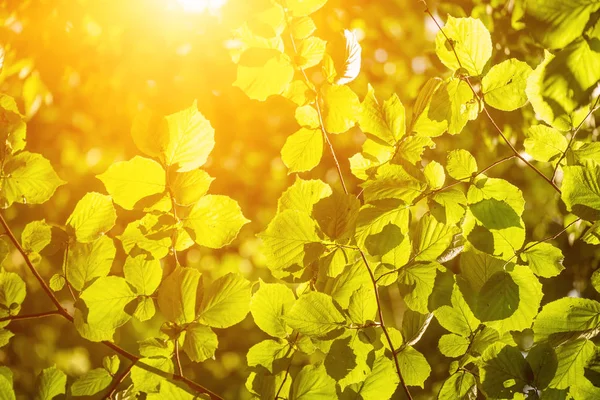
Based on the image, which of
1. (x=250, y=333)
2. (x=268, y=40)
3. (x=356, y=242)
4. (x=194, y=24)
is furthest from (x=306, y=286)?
(x=250, y=333)

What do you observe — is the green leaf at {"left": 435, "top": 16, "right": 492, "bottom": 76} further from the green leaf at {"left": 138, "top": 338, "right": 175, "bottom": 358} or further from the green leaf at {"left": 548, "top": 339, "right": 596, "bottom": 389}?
the green leaf at {"left": 138, "top": 338, "right": 175, "bottom": 358}

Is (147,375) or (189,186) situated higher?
(189,186)

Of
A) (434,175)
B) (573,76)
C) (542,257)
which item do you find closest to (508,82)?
(434,175)

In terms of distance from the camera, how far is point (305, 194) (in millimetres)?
836

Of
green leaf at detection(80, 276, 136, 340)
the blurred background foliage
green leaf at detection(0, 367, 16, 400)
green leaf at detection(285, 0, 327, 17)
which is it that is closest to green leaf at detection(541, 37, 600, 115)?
green leaf at detection(285, 0, 327, 17)

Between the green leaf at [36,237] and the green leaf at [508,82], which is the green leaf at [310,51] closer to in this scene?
the green leaf at [508,82]

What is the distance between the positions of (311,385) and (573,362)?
1.38 feet

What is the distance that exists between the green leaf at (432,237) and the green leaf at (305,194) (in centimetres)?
17

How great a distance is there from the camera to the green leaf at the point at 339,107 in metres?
0.87

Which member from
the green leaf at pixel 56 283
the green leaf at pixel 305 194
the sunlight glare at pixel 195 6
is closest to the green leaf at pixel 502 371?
the green leaf at pixel 305 194

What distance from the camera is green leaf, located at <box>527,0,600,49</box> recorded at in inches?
16.6

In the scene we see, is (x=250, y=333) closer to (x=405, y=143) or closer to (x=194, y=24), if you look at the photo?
(x=194, y=24)

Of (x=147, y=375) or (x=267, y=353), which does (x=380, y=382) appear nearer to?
(x=267, y=353)

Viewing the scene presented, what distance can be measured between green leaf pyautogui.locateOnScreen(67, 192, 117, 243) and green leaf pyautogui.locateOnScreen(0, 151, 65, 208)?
0.07 metres
